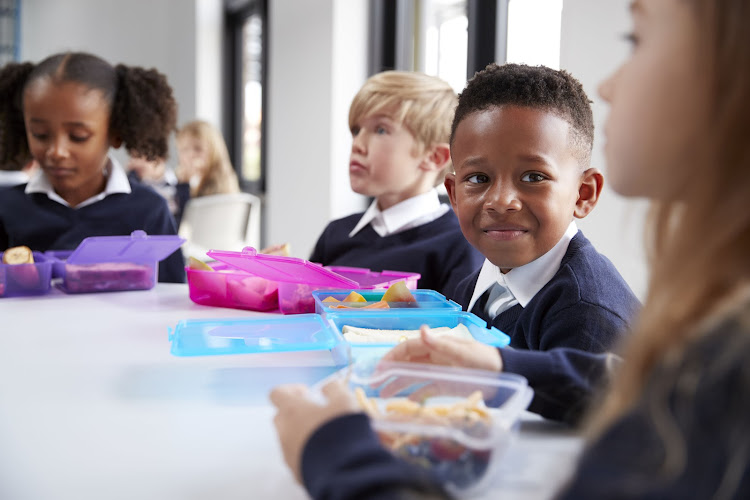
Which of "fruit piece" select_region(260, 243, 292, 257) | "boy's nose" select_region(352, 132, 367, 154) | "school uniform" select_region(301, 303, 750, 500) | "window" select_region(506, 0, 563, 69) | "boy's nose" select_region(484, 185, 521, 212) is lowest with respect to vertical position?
"fruit piece" select_region(260, 243, 292, 257)

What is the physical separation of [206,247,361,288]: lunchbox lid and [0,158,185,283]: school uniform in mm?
777

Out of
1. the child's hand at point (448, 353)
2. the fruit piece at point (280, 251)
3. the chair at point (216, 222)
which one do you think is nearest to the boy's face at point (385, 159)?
the fruit piece at point (280, 251)

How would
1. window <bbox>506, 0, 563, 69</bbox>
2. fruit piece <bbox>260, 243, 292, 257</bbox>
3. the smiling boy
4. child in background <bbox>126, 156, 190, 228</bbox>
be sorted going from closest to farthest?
the smiling boy < fruit piece <bbox>260, 243, 292, 257</bbox> < window <bbox>506, 0, 563, 69</bbox> < child in background <bbox>126, 156, 190, 228</bbox>

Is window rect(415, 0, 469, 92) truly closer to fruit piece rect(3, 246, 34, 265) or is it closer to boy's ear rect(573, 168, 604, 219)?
boy's ear rect(573, 168, 604, 219)

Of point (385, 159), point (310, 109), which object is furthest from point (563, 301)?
point (310, 109)

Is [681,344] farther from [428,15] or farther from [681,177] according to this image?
[428,15]

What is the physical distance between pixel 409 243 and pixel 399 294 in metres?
0.64

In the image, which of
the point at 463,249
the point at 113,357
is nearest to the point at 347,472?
the point at 113,357

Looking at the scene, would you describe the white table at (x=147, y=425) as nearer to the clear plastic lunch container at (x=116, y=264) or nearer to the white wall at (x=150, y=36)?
the clear plastic lunch container at (x=116, y=264)

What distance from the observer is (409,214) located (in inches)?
65.6

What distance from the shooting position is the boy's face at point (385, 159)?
172cm

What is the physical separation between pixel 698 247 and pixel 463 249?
118cm

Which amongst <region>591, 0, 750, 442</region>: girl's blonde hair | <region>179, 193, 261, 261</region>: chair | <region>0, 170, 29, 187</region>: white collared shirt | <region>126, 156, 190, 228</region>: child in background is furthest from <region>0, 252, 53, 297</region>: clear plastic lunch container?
<region>126, 156, 190, 228</region>: child in background

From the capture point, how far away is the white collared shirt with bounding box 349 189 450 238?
1.66 metres
